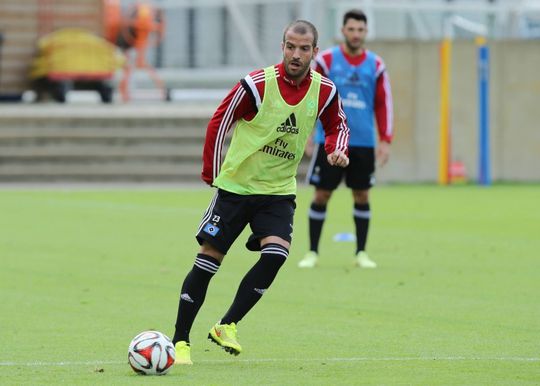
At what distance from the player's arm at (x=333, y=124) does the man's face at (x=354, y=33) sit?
15.0 feet

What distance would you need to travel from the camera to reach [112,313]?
10.1 meters

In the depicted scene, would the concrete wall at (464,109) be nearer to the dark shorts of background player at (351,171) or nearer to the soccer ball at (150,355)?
the dark shorts of background player at (351,171)

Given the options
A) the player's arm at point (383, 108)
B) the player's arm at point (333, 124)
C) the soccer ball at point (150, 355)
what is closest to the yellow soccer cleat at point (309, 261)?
the player's arm at point (383, 108)

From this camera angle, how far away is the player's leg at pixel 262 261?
7.95 metres

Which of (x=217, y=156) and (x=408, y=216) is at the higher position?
(x=217, y=156)

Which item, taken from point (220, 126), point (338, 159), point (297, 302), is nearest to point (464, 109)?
point (297, 302)

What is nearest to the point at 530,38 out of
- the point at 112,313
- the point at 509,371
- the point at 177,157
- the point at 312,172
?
the point at 177,157

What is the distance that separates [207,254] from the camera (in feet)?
26.5

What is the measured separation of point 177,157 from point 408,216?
8124 mm

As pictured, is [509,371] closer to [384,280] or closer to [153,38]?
[384,280]

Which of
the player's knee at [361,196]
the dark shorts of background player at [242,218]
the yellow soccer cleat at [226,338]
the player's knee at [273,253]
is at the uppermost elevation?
the dark shorts of background player at [242,218]

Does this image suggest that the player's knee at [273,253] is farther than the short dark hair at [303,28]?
Yes

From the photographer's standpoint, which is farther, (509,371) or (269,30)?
(269,30)

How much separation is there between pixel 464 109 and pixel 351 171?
14.0 m
